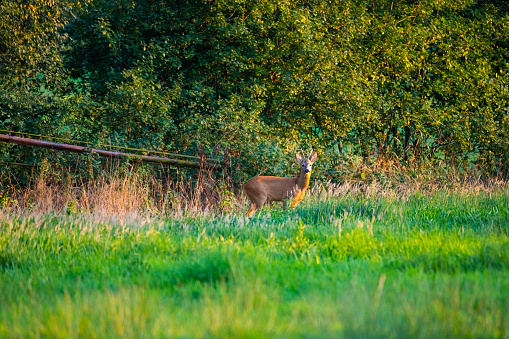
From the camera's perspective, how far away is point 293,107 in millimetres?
14562

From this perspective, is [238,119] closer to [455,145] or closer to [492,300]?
[455,145]

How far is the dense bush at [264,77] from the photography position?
474 inches

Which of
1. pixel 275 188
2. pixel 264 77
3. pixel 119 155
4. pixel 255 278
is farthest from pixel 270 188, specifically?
pixel 264 77

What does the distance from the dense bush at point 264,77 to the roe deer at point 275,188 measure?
A: 5.81 feet

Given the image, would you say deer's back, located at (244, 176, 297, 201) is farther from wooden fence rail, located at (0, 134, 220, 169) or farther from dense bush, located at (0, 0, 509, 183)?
dense bush, located at (0, 0, 509, 183)

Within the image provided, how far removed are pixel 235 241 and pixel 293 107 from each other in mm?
9158

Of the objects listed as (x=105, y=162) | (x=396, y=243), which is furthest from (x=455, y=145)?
(x=396, y=243)

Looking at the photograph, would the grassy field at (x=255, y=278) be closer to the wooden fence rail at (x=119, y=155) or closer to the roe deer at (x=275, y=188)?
the roe deer at (x=275, y=188)

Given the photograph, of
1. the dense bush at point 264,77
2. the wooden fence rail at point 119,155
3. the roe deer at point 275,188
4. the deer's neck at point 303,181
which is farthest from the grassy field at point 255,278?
the dense bush at point 264,77

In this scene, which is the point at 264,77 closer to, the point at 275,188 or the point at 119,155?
the point at 119,155

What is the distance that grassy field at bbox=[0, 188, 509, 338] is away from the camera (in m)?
3.12

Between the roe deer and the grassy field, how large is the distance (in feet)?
6.73

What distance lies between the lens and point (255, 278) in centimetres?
410

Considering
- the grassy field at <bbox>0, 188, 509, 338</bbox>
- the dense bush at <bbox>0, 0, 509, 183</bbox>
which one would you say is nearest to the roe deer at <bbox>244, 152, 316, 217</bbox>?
the dense bush at <bbox>0, 0, 509, 183</bbox>
